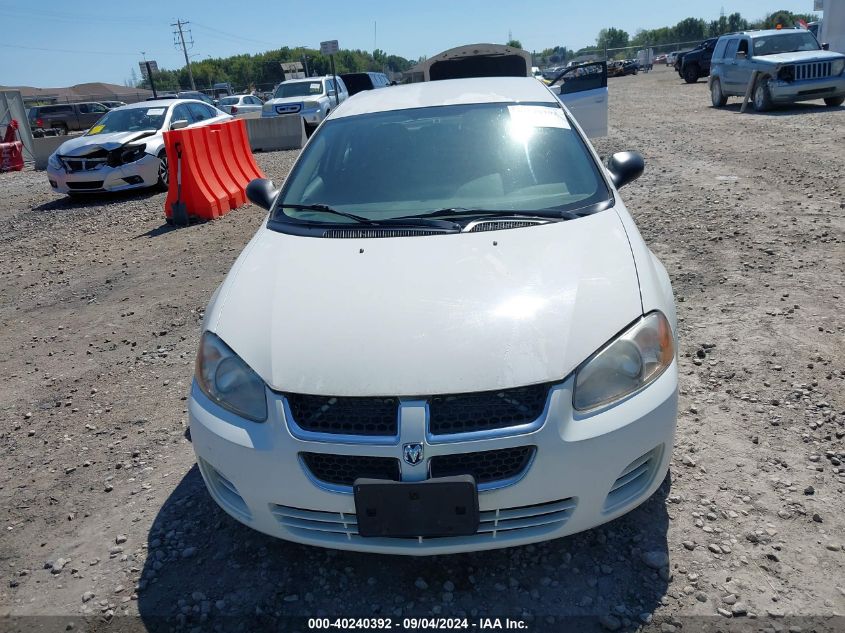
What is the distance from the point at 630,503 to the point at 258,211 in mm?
7675

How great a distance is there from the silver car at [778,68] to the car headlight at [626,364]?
14.8 m

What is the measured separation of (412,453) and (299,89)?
2009cm

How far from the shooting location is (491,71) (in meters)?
11.6

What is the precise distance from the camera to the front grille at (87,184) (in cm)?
1070

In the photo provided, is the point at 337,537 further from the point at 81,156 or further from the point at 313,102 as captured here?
the point at 313,102

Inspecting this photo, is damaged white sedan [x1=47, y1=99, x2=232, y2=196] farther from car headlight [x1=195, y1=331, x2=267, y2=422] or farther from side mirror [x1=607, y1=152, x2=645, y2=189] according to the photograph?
car headlight [x1=195, y1=331, x2=267, y2=422]

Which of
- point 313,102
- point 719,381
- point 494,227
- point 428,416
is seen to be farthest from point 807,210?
point 313,102

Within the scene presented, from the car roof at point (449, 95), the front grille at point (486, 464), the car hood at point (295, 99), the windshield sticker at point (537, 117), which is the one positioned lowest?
the front grille at point (486, 464)

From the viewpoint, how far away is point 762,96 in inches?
593

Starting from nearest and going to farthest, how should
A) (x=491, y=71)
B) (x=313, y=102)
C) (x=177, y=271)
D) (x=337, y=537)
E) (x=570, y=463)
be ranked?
(x=570, y=463), (x=337, y=537), (x=177, y=271), (x=491, y=71), (x=313, y=102)

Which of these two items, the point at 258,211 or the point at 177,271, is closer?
the point at 177,271

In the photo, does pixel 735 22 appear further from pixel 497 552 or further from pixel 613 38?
pixel 497 552

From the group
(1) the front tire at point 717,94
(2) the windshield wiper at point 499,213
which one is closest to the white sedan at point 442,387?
(2) the windshield wiper at point 499,213

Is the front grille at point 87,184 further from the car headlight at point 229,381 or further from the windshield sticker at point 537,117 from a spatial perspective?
the car headlight at point 229,381
